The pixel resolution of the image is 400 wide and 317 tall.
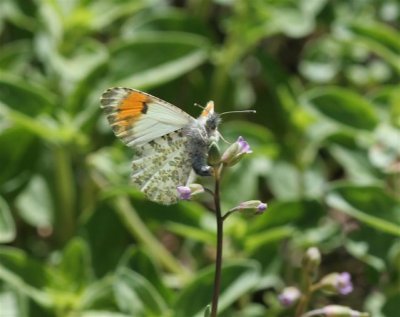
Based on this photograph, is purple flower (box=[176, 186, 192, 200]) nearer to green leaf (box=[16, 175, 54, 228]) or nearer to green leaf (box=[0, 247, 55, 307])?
green leaf (box=[0, 247, 55, 307])

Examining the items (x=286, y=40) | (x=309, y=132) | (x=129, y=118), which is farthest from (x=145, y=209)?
(x=286, y=40)

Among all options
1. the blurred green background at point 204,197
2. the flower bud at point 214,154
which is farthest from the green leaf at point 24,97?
the flower bud at point 214,154

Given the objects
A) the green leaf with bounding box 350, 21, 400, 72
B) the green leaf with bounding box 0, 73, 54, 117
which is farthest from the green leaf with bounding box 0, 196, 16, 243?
the green leaf with bounding box 350, 21, 400, 72

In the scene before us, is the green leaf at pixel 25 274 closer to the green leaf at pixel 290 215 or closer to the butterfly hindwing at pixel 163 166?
the green leaf at pixel 290 215

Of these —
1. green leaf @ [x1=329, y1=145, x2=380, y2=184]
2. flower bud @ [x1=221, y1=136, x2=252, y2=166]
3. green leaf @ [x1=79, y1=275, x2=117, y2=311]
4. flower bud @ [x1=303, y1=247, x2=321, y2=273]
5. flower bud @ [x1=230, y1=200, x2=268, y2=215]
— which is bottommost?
green leaf @ [x1=79, y1=275, x2=117, y2=311]

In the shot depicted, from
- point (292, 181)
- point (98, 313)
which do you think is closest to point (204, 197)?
point (292, 181)
